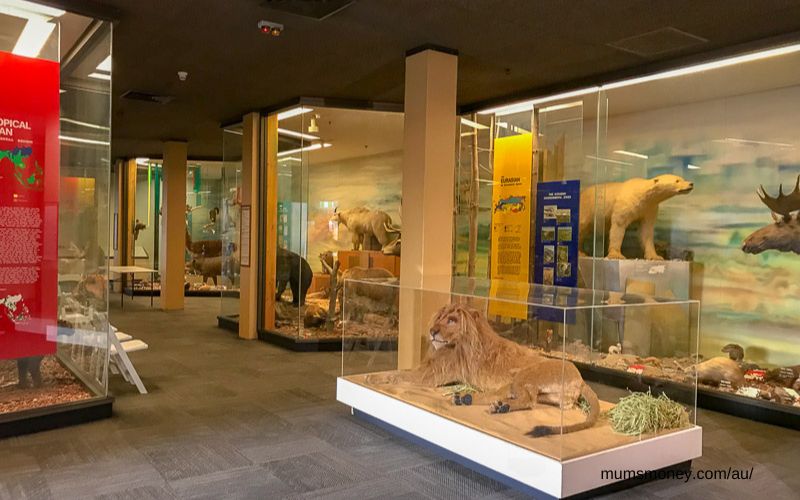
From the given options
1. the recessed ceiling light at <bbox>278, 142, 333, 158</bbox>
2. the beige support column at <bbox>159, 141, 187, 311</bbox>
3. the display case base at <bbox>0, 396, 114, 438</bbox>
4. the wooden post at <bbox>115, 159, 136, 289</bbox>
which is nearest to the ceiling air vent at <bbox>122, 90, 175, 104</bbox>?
the recessed ceiling light at <bbox>278, 142, 333, 158</bbox>

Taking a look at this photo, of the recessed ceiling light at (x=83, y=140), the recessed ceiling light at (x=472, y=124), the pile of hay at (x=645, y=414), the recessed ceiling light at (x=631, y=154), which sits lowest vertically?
the pile of hay at (x=645, y=414)

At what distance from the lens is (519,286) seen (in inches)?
166

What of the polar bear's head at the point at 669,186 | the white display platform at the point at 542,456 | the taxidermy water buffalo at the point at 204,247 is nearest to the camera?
the white display platform at the point at 542,456

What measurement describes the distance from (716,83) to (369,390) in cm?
391

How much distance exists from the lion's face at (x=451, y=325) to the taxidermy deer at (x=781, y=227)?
2.95m

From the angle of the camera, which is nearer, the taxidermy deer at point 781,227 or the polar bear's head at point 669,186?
the taxidermy deer at point 781,227

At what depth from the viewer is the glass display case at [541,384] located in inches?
126

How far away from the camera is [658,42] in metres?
4.89

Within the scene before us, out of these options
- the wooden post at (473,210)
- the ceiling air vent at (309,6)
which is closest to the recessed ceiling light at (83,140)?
the ceiling air vent at (309,6)

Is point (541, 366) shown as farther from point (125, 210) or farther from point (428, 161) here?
point (125, 210)

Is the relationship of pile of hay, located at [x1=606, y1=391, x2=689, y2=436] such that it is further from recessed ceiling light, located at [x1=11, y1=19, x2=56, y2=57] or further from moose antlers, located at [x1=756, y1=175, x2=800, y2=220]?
recessed ceiling light, located at [x1=11, y1=19, x2=56, y2=57]

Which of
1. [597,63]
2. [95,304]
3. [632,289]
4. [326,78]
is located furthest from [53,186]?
[632,289]

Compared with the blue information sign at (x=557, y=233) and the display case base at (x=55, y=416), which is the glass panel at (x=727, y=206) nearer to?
the blue information sign at (x=557, y=233)

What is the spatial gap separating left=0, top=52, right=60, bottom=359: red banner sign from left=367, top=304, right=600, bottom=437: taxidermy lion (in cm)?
251
